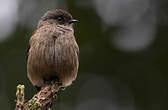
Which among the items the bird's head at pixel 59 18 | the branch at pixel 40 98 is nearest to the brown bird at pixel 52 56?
the branch at pixel 40 98

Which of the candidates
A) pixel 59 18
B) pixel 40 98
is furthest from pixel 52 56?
pixel 59 18

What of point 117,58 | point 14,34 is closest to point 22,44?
point 14,34

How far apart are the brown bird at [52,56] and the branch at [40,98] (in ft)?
1.00

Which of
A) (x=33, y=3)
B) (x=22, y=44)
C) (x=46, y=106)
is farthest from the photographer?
(x=33, y=3)

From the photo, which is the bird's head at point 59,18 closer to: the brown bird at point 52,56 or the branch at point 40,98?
the brown bird at point 52,56

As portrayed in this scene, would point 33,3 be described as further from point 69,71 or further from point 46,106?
point 46,106

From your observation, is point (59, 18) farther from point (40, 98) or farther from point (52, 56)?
point (40, 98)

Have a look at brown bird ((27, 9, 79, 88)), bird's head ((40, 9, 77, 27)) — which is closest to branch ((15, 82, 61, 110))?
brown bird ((27, 9, 79, 88))

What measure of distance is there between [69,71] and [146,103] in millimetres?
5652

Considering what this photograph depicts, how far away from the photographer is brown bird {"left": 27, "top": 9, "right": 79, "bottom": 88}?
9336mm

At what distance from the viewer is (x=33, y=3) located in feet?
49.0

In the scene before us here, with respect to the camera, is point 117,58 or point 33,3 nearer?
point 117,58

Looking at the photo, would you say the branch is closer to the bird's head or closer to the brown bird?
the brown bird

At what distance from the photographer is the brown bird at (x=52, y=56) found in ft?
30.6
